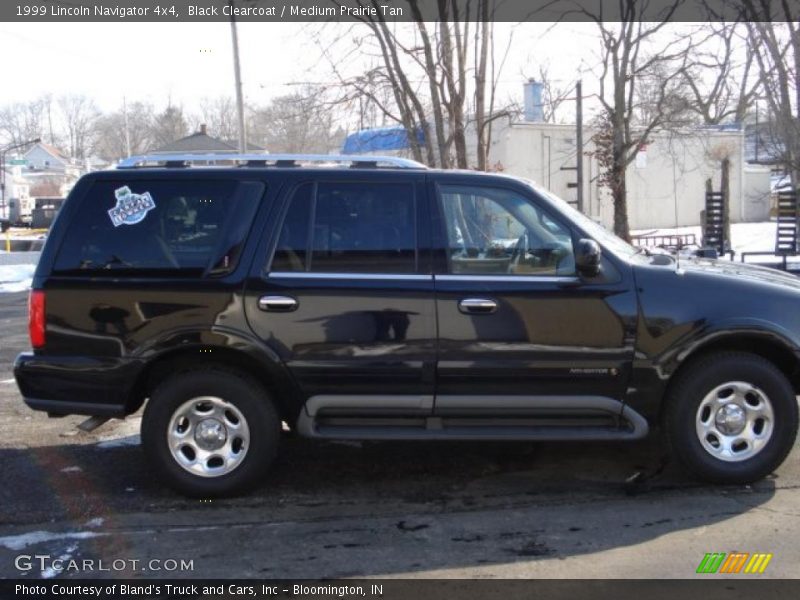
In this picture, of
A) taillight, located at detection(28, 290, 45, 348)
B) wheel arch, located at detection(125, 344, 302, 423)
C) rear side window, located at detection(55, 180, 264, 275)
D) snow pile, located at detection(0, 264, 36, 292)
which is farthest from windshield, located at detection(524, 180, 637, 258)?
snow pile, located at detection(0, 264, 36, 292)

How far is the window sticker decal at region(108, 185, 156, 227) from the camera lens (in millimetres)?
5016

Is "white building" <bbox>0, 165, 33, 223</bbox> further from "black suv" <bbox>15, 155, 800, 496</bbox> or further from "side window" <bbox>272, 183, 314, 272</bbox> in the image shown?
"side window" <bbox>272, 183, 314, 272</bbox>

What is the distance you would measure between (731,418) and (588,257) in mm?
1319

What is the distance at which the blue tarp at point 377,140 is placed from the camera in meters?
19.9

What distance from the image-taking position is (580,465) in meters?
5.57

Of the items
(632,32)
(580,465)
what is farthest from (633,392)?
(632,32)

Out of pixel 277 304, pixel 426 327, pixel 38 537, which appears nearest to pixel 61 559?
pixel 38 537

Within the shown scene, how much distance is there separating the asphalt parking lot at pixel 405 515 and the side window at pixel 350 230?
1.42 m

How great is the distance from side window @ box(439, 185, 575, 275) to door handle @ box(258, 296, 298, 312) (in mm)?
961

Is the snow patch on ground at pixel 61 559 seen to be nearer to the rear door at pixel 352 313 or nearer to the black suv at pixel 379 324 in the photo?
the black suv at pixel 379 324

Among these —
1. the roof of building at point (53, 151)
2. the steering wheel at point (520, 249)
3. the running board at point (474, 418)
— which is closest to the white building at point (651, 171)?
the steering wheel at point (520, 249)

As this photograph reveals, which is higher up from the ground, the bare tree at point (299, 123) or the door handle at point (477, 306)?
the bare tree at point (299, 123)

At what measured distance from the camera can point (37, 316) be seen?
4.93 m

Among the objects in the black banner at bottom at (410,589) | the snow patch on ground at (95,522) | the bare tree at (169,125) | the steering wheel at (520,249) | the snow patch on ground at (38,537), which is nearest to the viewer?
the black banner at bottom at (410,589)
